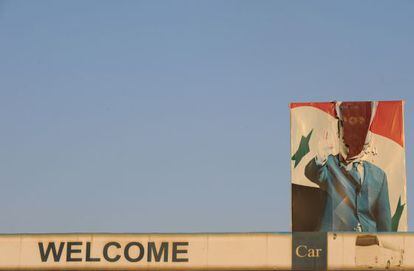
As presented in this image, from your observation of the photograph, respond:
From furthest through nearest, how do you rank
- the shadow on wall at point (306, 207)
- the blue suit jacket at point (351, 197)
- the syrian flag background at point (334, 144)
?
the syrian flag background at point (334, 144), the blue suit jacket at point (351, 197), the shadow on wall at point (306, 207)

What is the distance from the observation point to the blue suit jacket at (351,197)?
36.7 m

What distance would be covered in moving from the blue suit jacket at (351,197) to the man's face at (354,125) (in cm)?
80

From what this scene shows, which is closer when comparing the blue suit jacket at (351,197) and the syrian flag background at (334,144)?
the blue suit jacket at (351,197)

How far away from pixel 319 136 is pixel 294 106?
1.83 m

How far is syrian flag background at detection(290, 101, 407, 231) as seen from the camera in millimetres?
36938

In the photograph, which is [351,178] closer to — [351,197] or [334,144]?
[351,197]

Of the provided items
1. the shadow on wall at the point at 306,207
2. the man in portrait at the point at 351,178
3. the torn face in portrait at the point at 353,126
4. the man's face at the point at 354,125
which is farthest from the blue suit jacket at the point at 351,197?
the man's face at the point at 354,125

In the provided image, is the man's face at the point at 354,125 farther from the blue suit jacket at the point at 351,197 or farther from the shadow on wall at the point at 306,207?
the shadow on wall at the point at 306,207

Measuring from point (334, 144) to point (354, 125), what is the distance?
130cm

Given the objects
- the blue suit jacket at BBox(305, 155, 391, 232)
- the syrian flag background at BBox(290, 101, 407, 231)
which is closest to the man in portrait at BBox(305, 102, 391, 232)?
the blue suit jacket at BBox(305, 155, 391, 232)

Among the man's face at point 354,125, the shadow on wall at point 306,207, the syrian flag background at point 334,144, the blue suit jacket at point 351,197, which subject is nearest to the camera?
the shadow on wall at point 306,207

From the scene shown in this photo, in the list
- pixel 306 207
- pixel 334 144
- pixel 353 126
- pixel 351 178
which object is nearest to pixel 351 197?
pixel 351 178

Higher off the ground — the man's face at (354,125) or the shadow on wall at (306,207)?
the man's face at (354,125)

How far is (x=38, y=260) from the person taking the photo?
34031 millimetres
